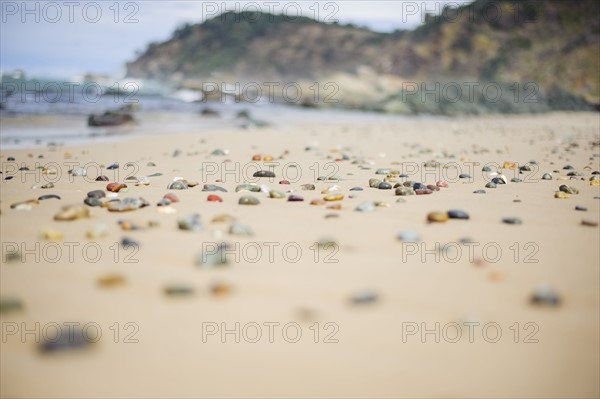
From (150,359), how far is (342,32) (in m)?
111

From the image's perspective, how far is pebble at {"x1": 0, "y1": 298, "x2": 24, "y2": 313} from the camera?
1.56 meters

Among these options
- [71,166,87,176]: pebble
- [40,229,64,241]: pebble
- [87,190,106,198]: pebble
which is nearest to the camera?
[40,229,64,241]: pebble

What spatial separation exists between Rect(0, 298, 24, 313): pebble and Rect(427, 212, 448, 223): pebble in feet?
6.94

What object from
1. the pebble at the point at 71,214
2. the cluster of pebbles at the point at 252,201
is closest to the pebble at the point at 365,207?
the cluster of pebbles at the point at 252,201

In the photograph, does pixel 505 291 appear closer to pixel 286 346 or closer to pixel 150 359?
pixel 286 346

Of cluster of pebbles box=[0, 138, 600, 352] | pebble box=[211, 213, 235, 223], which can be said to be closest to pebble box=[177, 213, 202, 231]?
cluster of pebbles box=[0, 138, 600, 352]

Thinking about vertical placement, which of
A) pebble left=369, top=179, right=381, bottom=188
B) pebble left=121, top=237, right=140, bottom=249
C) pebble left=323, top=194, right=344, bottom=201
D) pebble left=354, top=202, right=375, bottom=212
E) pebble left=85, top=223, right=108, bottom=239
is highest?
pebble left=369, top=179, right=381, bottom=188

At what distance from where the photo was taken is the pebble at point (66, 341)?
1370mm

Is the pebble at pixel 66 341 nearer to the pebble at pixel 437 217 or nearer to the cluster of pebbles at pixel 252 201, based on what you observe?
the cluster of pebbles at pixel 252 201

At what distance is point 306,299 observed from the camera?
66.9 inches

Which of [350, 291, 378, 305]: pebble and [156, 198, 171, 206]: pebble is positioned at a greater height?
[156, 198, 171, 206]: pebble

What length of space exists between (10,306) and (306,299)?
3.38ft

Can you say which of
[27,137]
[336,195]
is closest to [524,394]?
[336,195]

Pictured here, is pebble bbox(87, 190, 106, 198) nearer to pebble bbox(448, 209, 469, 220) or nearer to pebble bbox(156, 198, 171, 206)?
pebble bbox(156, 198, 171, 206)
